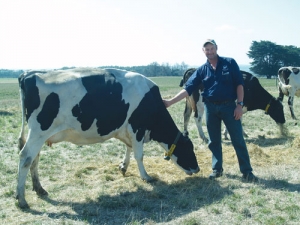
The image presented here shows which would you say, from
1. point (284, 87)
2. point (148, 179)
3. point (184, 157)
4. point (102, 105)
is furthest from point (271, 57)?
point (102, 105)

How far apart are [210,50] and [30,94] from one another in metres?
3.45

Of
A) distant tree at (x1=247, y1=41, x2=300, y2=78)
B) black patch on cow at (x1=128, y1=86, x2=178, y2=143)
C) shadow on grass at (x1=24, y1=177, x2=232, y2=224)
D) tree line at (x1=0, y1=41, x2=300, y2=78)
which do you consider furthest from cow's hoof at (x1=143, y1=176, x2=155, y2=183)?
distant tree at (x1=247, y1=41, x2=300, y2=78)

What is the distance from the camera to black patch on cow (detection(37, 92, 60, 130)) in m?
6.02

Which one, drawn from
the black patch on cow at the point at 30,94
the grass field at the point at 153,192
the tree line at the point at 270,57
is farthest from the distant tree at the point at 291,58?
the black patch on cow at the point at 30,94

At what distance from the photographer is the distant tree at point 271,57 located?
291 ft

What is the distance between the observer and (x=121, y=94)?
22.5 feet

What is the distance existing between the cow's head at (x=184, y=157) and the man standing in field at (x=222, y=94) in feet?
1.49

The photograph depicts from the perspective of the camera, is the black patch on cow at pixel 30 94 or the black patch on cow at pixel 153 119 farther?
the black patch on cow at pixel 153 119

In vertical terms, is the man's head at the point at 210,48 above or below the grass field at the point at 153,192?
above

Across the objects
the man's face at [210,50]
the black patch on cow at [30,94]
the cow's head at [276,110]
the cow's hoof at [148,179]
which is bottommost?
the cow's hoof at [148,179]

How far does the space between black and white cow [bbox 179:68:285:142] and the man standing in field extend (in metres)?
4.72

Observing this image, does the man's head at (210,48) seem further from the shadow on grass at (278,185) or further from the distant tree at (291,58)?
the distant tree at (291,58)

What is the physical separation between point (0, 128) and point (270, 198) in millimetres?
11989

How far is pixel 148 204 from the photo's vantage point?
19.7ft
